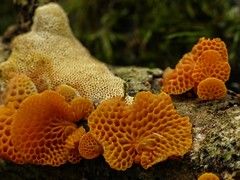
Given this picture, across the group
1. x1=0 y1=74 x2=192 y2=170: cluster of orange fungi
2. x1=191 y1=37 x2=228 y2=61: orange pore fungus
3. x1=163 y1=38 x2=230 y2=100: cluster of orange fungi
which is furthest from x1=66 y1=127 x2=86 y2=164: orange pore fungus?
x1=191 y1=37 x2=228 y2=61: orange pore fungus

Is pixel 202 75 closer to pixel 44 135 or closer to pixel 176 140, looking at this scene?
pixel 176 140

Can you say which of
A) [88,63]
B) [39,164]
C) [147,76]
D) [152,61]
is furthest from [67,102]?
[152,61]

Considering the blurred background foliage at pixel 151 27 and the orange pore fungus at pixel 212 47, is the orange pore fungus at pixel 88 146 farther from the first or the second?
the blurred background foliage at pixel 151 27

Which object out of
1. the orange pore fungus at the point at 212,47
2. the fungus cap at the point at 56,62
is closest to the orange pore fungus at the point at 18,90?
the fungus cap at the point at 56,62

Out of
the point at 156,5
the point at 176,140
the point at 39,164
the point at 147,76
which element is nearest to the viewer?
the point at 176,140

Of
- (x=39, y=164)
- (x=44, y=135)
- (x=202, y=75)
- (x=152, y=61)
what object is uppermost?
(x=202, y=75)

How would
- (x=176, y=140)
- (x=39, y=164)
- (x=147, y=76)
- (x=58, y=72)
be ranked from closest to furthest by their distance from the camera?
1. (x=176, y=140)
2. (x=39, y=164)
3. (x=58, y=72)
4. (x=147, y=76)

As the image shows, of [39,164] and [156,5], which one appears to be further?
[156,5]
